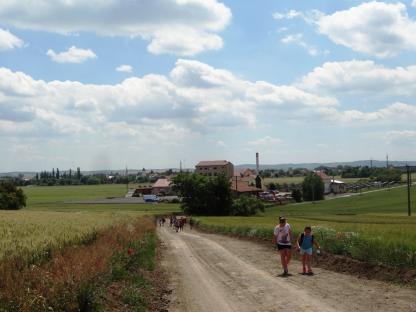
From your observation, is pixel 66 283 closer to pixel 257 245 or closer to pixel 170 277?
pixel 170 277

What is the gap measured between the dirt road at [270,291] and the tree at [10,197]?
289 ft

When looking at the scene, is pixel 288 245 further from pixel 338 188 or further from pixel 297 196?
pixel 338 188

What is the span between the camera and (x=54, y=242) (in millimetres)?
13273

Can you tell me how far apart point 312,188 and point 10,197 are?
76.6 m

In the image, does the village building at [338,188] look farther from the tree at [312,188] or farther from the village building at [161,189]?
the village building at [161,189]


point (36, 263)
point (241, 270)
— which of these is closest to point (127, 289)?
point (36, 263)

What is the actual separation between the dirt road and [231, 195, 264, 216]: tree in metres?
84.8

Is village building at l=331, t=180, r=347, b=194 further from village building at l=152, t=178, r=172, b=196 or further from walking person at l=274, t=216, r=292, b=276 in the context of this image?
walking person at l=274, t=216, r=292, b=276

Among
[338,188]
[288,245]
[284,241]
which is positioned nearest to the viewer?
[288,245]

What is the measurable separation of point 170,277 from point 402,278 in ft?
24.6

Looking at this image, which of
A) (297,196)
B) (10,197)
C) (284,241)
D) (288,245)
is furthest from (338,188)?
(288,245)

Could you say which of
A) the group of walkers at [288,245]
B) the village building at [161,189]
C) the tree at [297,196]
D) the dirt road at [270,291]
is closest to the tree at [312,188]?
the tree at [297,196]

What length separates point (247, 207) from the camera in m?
107

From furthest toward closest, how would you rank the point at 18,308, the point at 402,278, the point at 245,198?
the point at 245,198 < the point at 402,278 < the point at 18,308
